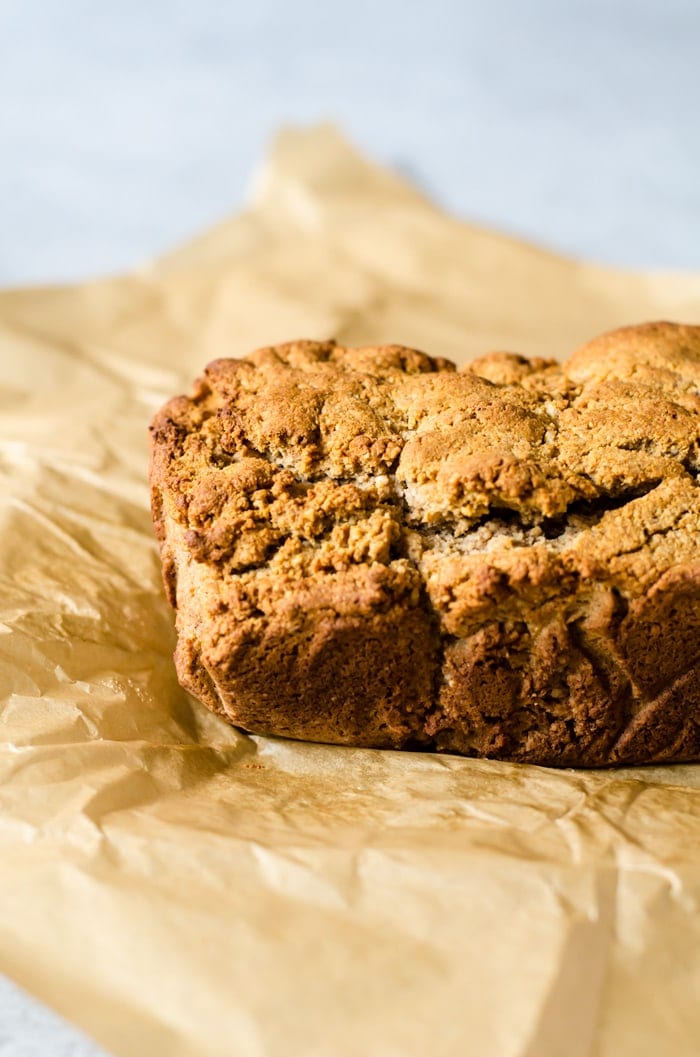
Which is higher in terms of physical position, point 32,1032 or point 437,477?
point 437,477

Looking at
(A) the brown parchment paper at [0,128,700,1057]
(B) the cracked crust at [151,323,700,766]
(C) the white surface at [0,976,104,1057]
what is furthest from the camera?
(B) the cracked crust at [151,323,700,766]

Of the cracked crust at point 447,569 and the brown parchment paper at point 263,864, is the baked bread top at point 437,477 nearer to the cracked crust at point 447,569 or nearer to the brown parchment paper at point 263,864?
the cracked crust at point 447,569

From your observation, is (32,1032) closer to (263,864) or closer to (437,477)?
(263,864)

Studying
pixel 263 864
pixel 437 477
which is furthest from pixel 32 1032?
pixel 437 477

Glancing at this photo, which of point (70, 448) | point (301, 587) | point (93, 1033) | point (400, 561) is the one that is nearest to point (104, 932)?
point (93, 1033)

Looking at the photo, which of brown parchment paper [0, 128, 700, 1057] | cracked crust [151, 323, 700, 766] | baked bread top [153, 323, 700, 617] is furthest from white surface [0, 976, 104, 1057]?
baked bread top [153, 323, 700, 617]

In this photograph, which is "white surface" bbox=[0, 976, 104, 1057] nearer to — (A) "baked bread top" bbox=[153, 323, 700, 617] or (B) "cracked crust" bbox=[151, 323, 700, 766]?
(B) "cracked crust" bbox=[151, 323, 700, 766]

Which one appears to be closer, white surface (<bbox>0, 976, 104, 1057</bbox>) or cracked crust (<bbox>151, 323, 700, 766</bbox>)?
white surface (<bbox>0, 976, 104, 1057</bbox>)
